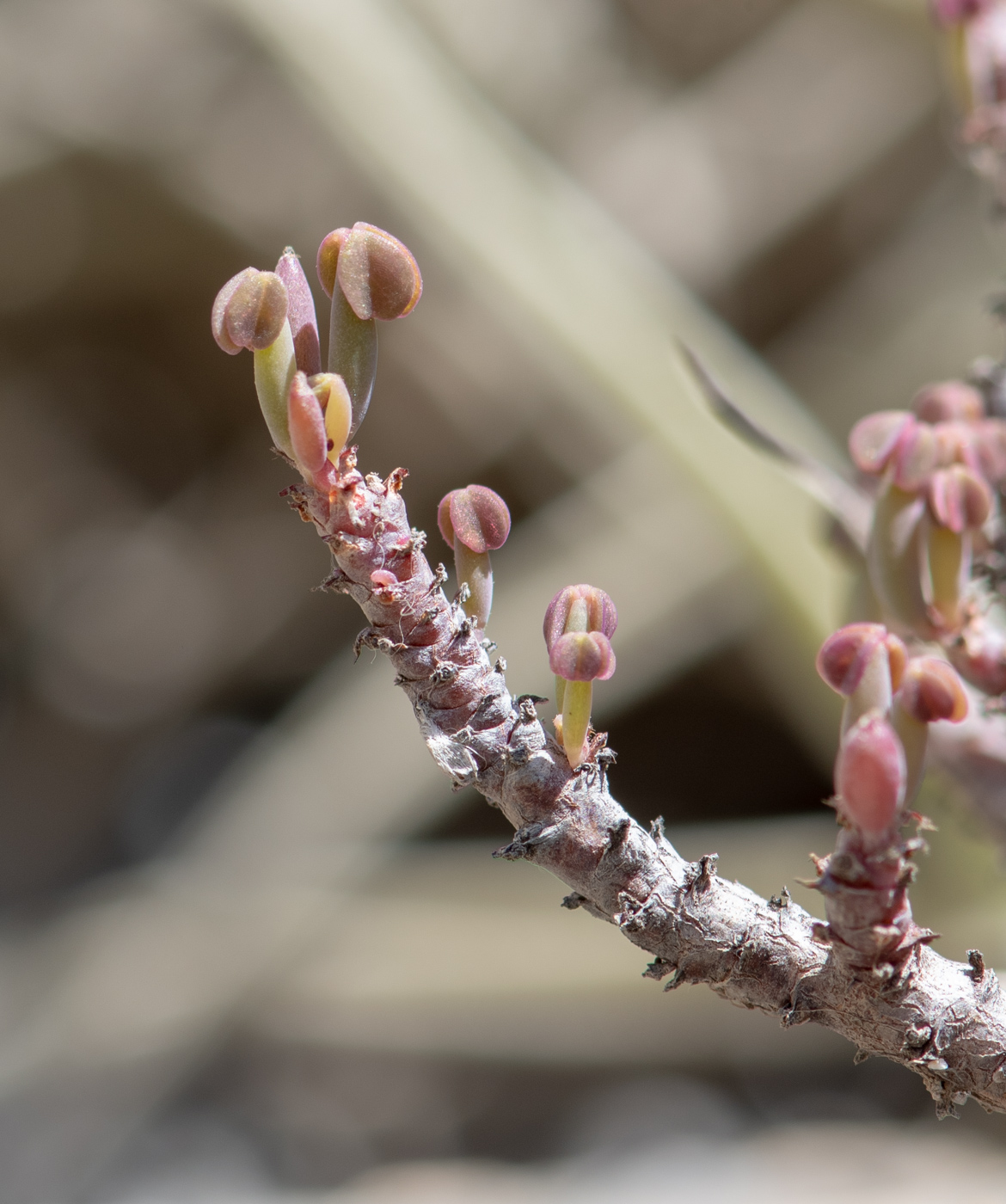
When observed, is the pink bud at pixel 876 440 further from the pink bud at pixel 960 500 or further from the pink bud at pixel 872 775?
the pink bud at pixel 872 775

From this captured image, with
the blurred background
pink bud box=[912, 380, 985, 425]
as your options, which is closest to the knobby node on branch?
pink bud box=[912, 380, 985, 425]

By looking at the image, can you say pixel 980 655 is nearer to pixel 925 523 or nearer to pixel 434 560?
pixel 925 523

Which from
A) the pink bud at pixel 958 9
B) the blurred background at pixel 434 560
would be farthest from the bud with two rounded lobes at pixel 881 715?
the blurred background at pixel 434 560

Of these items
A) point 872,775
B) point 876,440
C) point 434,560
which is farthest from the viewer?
point 434,560

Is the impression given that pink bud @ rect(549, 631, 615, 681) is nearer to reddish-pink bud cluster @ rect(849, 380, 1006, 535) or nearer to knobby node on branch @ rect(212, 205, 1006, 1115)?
knobby node on branch @ rect(212, 205, 1006, 1115)

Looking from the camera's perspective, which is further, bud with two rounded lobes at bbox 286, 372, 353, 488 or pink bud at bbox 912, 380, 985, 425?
pink bud at bbox 912, 380, 985, 425

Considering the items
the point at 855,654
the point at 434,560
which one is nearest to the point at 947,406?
the point at 855,654

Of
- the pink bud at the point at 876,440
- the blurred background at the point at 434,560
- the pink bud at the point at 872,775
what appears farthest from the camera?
the blurred background at the point at 434,560
